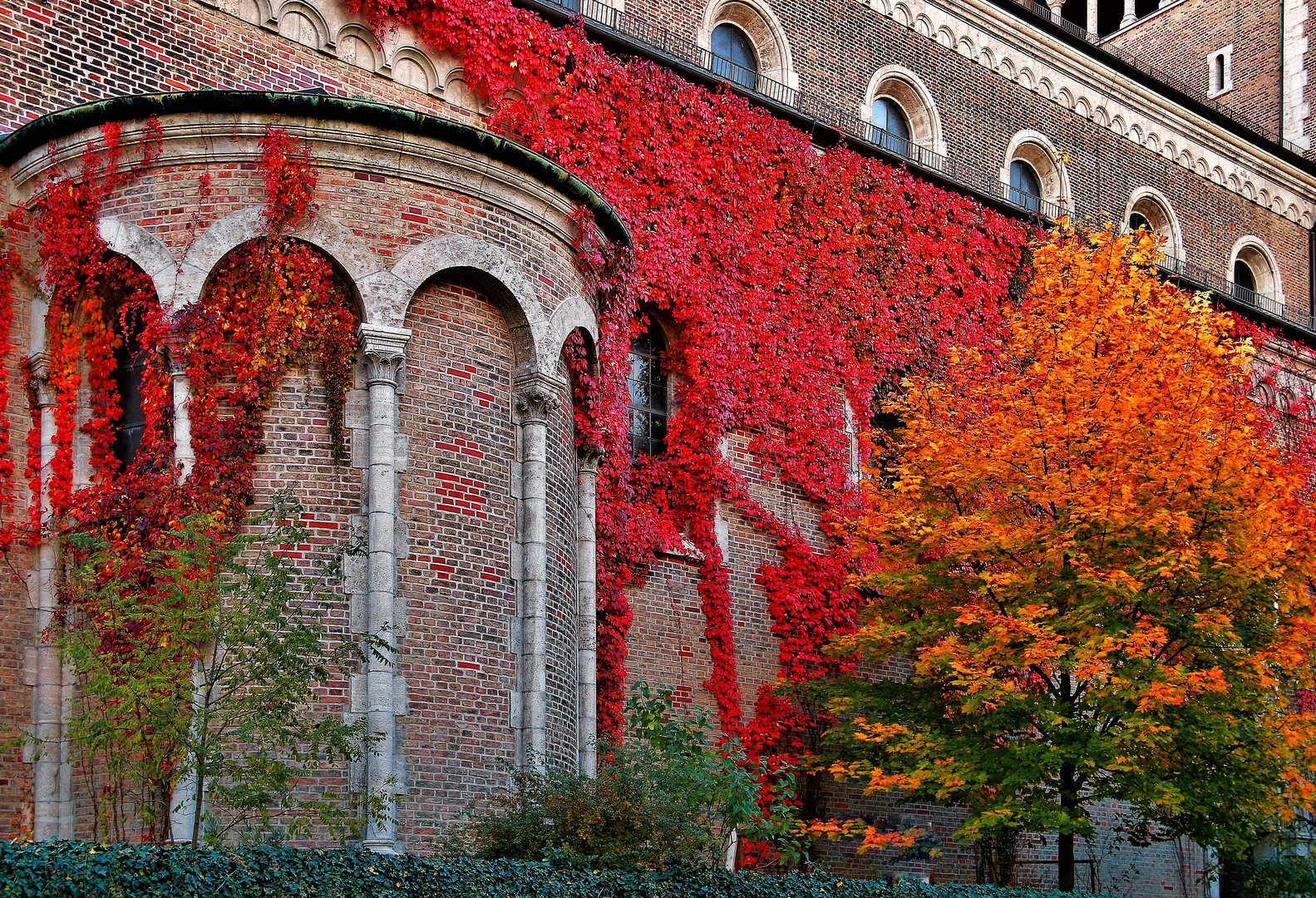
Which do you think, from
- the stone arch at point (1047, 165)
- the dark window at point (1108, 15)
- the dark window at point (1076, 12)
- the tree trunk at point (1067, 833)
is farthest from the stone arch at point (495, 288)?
the dark window at point (1108, 15)

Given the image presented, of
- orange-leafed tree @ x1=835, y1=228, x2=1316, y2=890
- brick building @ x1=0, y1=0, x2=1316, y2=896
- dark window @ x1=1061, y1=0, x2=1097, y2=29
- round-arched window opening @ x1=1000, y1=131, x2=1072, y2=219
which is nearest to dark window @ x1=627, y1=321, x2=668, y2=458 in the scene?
brick building @ x1=0, y1=0, x2=1316, y2=896

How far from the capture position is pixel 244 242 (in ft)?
49.9

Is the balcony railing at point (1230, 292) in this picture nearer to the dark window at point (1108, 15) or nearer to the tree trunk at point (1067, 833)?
the dark window at point (1108, 15)

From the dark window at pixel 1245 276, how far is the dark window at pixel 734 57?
14.3m

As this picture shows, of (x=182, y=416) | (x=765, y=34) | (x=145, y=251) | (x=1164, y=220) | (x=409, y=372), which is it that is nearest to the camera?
(x=182, y=416)

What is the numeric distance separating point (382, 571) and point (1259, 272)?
25444 mm

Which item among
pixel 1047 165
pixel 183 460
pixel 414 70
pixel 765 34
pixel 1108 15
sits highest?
pixel 1108 15

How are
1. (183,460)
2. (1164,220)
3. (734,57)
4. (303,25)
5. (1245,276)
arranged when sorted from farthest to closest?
(1245,276)
(1164,220)
(734,57)
(303,25)
(183,460)

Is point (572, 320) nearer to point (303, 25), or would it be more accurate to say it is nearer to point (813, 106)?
point (303, 25)

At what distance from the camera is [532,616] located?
16047mm

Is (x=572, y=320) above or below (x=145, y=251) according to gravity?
below

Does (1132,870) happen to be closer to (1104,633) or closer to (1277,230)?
(1104,633)

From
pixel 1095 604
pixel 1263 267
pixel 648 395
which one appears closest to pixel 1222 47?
pixel 1263 267

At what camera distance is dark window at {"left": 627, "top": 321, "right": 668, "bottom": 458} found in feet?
71.5
